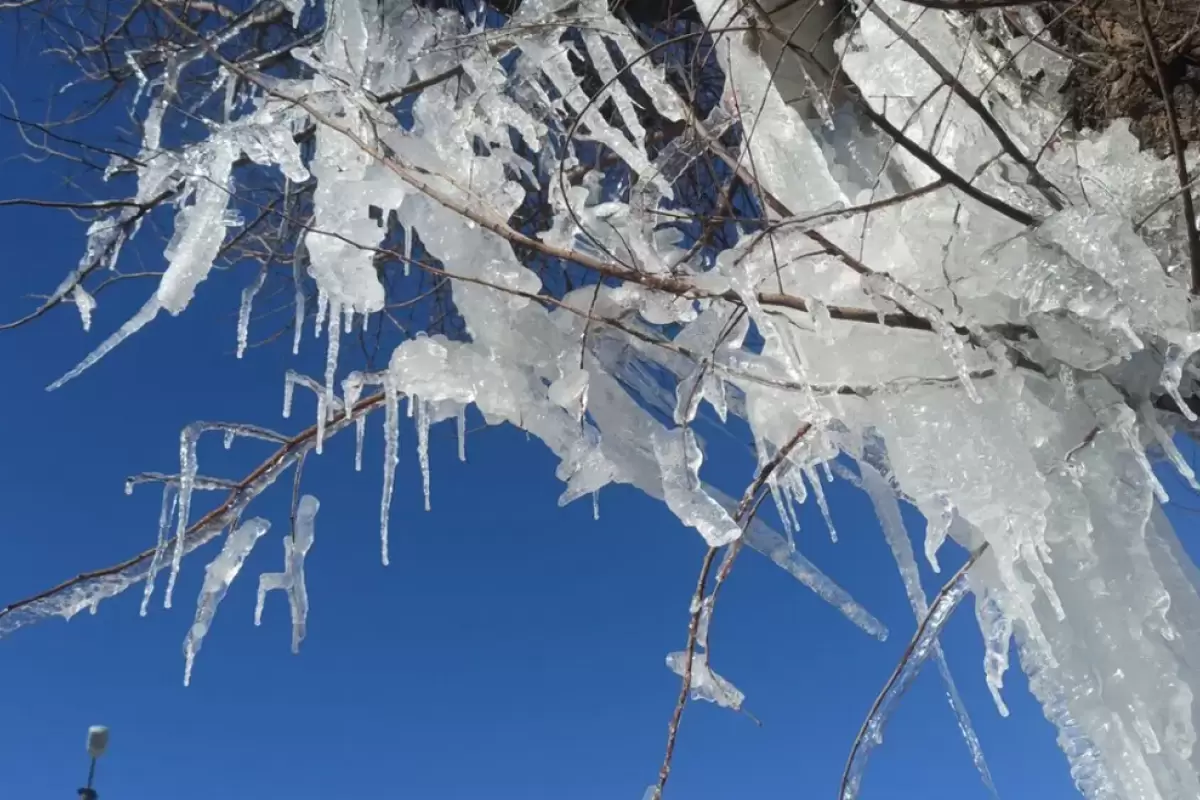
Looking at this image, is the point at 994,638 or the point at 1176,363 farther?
the point at 994,638

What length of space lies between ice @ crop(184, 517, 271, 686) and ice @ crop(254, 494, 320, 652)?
6 centimetres

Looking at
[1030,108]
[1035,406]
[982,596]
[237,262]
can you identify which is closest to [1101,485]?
[1035,406]

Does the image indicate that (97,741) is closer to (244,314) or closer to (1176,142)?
(244,314)

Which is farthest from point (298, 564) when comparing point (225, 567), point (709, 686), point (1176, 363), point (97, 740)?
point (97, 740)

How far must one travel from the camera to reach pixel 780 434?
1.49 metres

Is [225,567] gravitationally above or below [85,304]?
below

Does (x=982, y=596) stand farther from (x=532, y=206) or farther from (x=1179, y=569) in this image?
(x=532, y=206)

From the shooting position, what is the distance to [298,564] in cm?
165

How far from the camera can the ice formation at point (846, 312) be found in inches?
44.2

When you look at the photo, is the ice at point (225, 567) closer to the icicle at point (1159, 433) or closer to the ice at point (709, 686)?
the ice at point (709, 686)

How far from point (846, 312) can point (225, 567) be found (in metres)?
1.20

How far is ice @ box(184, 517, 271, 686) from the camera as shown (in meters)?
1.58

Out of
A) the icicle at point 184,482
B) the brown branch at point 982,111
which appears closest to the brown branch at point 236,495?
the icicle at point 184,482

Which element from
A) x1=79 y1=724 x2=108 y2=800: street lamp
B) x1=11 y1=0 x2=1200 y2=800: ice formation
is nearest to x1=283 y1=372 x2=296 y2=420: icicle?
x1=11 y1=0 x2=1200 y2=800: ice formation
